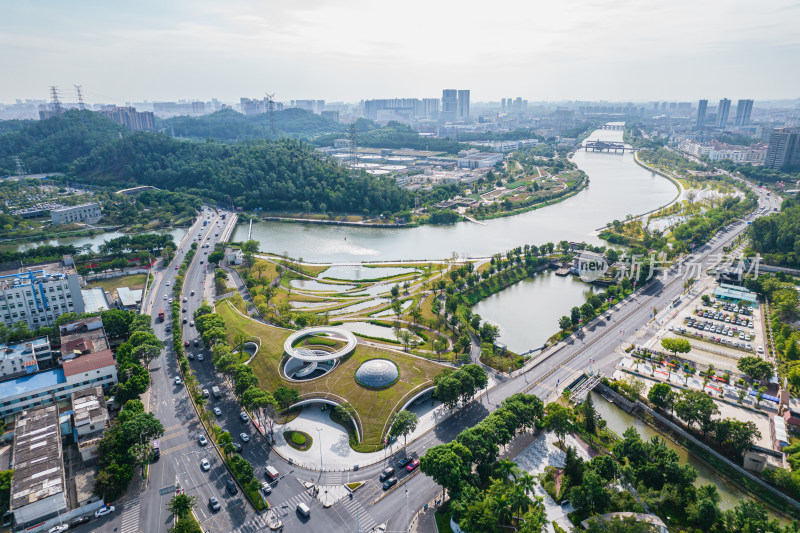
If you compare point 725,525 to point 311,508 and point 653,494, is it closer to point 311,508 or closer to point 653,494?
point 653,494

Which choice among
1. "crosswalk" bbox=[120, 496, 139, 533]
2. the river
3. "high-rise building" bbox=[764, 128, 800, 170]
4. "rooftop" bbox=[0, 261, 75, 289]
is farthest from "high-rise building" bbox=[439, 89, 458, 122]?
"crosswalk" bbox=[120, 496, 139, 533]

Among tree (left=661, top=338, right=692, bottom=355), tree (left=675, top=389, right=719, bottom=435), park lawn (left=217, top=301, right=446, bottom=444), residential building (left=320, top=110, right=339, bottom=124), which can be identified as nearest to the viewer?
tree (left=675, top=389, right=719, bottom=435)

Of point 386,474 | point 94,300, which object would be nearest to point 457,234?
point 94,300

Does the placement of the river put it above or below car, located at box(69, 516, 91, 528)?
above

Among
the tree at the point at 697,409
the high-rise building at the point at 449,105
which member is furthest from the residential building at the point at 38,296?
the high-rise building at the point at 449,105

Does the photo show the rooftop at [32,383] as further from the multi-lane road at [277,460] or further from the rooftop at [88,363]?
the multi-lane road at [277,460]

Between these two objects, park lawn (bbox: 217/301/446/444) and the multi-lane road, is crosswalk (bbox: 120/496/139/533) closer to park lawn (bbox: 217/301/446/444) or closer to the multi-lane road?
the multi-lane road

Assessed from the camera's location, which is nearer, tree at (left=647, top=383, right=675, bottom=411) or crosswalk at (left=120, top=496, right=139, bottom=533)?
crosswalk at (left=120, top=496, right=139, bottom=533)
